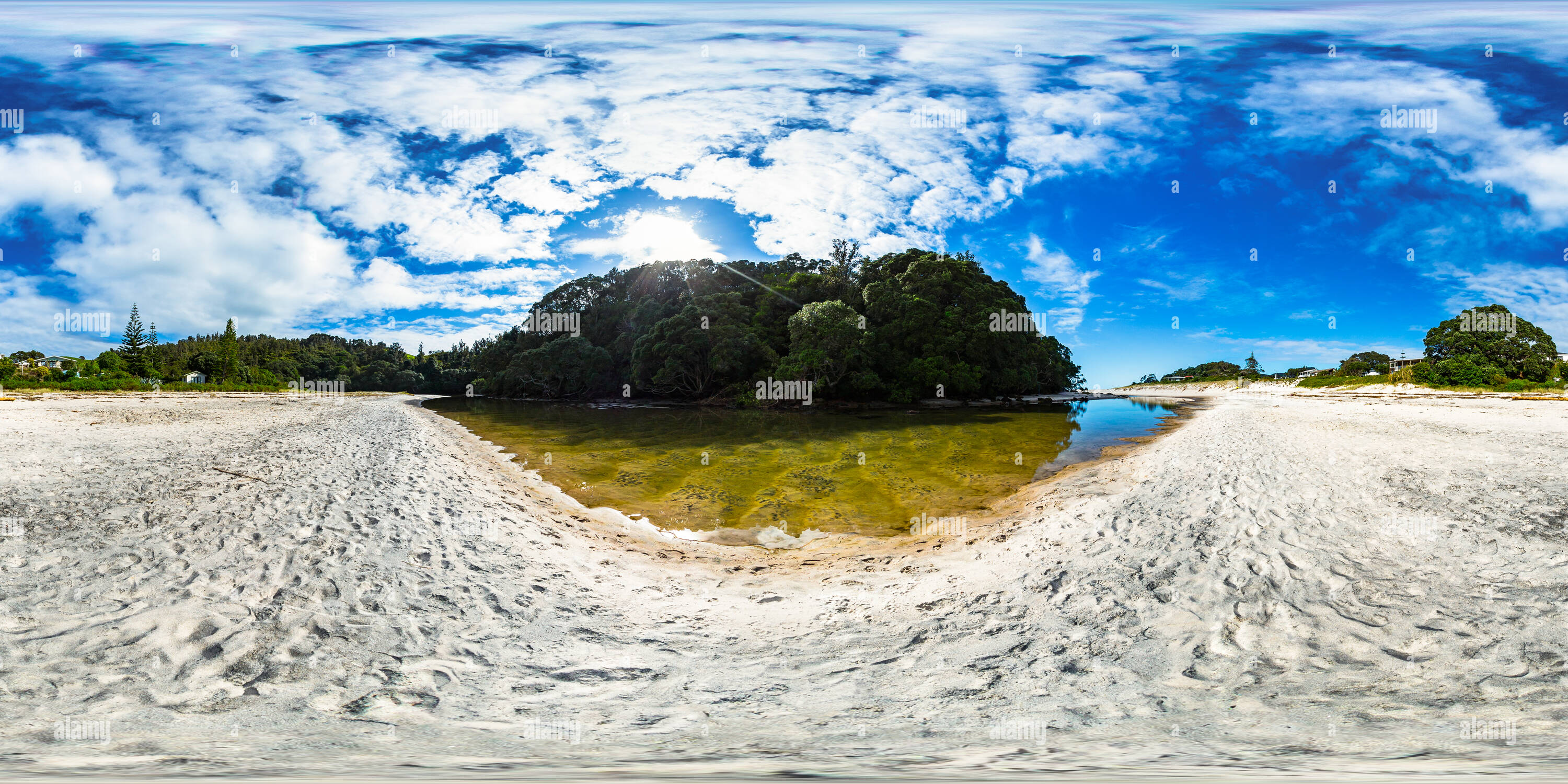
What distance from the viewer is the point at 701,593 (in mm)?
6324

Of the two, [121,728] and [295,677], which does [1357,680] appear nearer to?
[295,677]

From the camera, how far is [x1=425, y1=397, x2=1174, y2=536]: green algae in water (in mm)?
10695

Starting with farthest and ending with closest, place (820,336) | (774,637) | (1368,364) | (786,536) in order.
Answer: (1368,364) < (820,336) < (786,536) < (774,637)

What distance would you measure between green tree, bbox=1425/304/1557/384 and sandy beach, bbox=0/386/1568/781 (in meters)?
51.5

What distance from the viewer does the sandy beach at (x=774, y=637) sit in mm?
3219

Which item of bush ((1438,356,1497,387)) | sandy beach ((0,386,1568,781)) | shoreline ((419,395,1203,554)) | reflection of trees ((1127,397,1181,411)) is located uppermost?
bush ((1438,356,1497,387))

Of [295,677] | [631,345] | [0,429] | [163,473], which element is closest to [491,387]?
[631,345]

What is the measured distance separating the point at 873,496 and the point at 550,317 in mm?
56347

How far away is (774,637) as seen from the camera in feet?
16.6

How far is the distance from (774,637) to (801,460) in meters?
10.9

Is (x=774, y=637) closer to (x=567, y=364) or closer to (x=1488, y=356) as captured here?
(x=567, y=364)

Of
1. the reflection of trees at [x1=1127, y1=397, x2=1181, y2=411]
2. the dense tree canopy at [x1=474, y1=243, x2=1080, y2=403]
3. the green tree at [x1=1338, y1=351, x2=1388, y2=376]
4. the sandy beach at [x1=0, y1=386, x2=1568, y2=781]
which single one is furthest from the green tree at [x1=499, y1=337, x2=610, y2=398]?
the green tree at [x1=1338, y1=351, x2=1388, y2=376]

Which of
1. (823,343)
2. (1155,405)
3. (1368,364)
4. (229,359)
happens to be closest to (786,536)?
(823,343)

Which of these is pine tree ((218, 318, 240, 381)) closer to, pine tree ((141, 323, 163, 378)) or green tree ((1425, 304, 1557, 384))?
pine tree ((141, 323, 163, 378))
